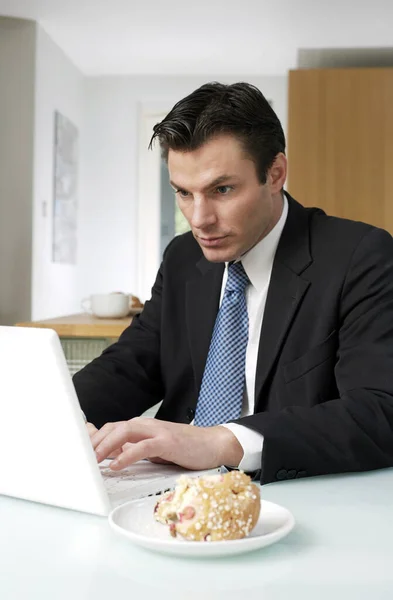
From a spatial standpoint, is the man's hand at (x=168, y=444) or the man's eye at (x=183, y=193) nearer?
the man's hand at (x=168, y=444)

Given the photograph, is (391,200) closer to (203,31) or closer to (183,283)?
(203,31)

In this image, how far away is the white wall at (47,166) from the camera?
19.2ft

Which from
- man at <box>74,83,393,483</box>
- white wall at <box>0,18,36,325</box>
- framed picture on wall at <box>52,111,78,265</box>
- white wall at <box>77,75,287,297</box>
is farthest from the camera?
white wall at <box>77,75,287,297</box>

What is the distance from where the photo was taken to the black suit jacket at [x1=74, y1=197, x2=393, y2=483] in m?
1.18

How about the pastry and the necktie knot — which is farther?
the necktie knot

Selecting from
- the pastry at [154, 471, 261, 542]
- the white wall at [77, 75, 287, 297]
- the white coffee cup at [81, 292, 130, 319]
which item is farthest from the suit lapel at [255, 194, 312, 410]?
the white wall at [77, 75, 287, 297]

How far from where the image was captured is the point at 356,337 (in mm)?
1409

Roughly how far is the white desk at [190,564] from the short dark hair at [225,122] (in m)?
0.76

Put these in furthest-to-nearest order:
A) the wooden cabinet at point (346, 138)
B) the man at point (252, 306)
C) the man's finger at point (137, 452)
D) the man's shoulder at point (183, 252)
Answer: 1. the wooden cabinet at point (346, 138)
2. the man's shoulder at point (183, 252)
3. the man at point (252, 306)
4. the man's finger at point (137, 452)

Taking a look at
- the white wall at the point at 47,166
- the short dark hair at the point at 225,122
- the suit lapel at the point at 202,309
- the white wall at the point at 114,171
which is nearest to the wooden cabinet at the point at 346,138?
the white wall at the point at 114,171

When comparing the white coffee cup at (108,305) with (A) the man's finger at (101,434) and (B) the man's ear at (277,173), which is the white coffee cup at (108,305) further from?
(A) the man's finger at (101,434)

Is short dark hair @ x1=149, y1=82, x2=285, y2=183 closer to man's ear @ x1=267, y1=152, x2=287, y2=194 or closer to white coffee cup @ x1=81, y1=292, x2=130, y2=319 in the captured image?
man's ear @ x1=267, y1=152, x2=287, y2=194

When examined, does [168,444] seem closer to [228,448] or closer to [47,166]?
[228,448]

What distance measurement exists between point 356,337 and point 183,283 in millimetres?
468
